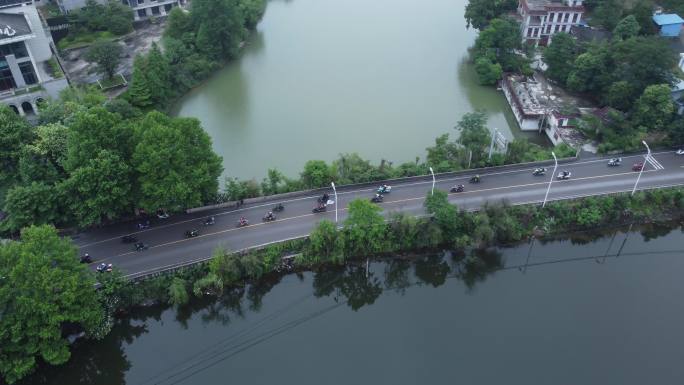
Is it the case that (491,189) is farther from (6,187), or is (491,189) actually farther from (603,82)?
(6,187)

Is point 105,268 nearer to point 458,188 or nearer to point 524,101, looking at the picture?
point 458,188

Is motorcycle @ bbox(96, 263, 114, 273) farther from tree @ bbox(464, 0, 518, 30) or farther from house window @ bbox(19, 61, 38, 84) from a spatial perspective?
tree @ bbox(464, 0, 518, 30)

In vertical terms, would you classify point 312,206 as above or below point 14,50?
below

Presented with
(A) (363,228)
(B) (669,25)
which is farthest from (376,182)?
(B) (669,25)

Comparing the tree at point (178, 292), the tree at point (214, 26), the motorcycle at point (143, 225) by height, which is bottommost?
the tree at point (178, 292)

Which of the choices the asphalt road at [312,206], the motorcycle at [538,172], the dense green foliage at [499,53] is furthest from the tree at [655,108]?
the dense green foliage at [499,53]

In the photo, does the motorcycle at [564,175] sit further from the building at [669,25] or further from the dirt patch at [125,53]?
the dirt patch at [125,53]

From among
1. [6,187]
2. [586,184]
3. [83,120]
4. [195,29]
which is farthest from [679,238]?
[195,29]
